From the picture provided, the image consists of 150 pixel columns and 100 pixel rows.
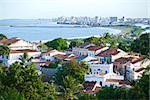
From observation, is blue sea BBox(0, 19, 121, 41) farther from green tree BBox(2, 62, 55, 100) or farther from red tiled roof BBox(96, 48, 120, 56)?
green tree BBox(2, 62, 55, 100)

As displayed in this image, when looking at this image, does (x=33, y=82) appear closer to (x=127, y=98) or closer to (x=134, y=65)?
(x=127, y=98)

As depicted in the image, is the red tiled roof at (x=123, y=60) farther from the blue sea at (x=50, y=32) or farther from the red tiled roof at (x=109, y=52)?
the blue sea at (x=50, y=32)

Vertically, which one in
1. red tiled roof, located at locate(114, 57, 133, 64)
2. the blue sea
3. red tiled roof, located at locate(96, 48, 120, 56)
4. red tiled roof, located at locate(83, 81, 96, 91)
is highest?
red tiled roof, located at locate(96, 48, 120, 56)

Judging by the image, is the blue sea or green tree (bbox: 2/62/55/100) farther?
the blue sea

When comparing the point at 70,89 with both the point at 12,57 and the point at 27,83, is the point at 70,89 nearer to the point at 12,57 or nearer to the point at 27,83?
the point at 27,83

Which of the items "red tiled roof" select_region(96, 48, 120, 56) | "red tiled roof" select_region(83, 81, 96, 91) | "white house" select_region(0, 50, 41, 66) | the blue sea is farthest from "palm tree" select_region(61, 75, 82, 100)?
the blue sea

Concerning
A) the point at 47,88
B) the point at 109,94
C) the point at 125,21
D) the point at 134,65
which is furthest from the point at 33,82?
the point at 125,21

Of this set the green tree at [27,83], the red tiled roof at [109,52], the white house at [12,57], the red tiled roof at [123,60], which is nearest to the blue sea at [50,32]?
the white house at [12,57]

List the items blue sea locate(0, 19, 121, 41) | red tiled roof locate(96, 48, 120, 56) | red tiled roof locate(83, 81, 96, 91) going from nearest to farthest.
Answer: red tiled roof locate(83, 81, 96, 91) < red tiled roof locate(96, 48, 120, 56) < blue sea locate(0, 19, 121, 41)

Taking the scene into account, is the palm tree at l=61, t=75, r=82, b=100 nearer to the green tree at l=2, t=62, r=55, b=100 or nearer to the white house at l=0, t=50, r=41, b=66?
the green tree at l=2, t=62, r=55, b=100

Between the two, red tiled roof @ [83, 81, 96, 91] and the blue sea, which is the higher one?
red tiled roof @ [83, 81, 96, 91]

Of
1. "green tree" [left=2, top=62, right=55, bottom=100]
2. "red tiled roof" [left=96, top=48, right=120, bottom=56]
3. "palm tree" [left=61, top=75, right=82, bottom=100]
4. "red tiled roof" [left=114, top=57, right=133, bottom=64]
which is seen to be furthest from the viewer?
"red tiled roof" [left=96, top=48, right=120, bottom=56]
